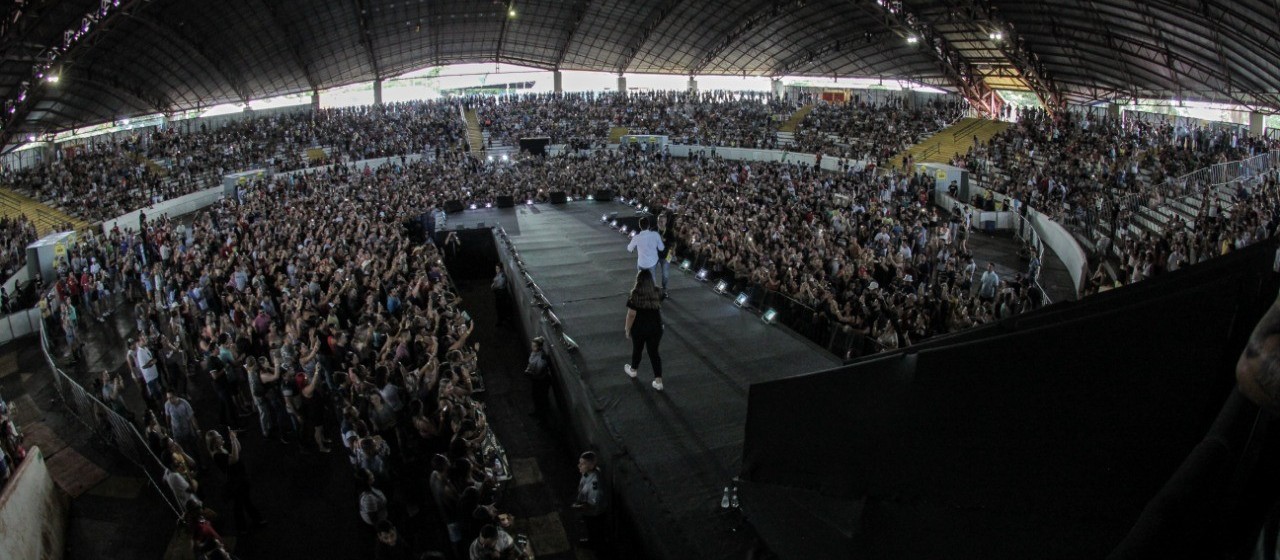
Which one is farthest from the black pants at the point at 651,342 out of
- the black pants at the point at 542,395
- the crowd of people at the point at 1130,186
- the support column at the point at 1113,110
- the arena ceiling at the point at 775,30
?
the support column at the point at 1113,110

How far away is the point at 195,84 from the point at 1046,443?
52137 millimetres

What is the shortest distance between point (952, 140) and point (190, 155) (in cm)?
4332

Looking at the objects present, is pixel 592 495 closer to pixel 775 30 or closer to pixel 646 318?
pixel 646 318

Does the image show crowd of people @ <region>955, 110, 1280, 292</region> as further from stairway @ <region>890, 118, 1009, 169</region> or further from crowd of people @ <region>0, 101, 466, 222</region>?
crowd of people @ <region>0, 101, 466, 222</region>

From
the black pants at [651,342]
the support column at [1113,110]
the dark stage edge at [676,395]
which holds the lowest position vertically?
the dark stage edge at [676,395]

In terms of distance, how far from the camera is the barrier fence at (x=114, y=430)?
344 inches

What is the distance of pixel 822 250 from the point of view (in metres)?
14.9

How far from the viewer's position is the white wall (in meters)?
6.93

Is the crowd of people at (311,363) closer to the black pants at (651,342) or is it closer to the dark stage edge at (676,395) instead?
the dark stage edge at (676,395)

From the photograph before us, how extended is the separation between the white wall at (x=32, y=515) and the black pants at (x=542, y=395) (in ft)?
18.4

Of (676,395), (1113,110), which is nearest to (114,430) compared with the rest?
(676,395)

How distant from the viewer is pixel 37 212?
1164 inches

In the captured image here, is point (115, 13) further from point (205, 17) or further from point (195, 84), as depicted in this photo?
point (195, 84)

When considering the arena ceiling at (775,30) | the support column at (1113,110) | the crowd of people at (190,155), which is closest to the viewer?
the arena ceiling at (775,30)
